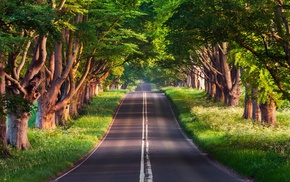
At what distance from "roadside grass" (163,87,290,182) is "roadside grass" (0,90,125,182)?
267 inches

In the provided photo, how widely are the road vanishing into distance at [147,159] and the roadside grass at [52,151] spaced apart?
68cm

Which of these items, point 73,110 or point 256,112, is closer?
point 256,112

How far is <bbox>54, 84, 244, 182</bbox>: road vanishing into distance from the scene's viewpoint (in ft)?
66.7

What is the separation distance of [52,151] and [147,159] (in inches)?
200

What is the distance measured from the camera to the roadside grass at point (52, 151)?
20483mm

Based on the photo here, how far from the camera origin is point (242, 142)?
28.6m

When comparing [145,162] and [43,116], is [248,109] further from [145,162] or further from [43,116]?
[145,162]

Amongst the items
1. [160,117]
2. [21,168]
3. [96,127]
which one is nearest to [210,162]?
[21,168]

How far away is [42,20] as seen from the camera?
1739 cm

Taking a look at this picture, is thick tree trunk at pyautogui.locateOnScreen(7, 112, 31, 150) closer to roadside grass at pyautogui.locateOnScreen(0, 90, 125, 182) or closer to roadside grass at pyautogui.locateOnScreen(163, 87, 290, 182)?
roadside grass at pyautogui.locateOnScreen(0, 90, 125, 182)

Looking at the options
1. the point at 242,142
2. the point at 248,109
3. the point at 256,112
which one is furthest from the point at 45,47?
the point at 248,109

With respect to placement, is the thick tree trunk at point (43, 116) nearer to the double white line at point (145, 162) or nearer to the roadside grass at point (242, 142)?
A: the double white line at point (145, 162)

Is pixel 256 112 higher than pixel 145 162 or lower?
higher

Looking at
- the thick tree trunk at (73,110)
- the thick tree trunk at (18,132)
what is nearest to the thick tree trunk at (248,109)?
the thick tree trunk at (73,110)
